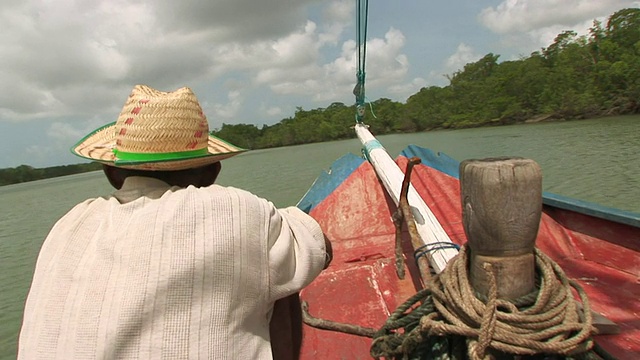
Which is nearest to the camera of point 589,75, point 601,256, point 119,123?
point 119,123

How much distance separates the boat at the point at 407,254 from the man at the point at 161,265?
0.80 meters

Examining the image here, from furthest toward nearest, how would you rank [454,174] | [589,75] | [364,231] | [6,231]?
[589,75] → [6,231] → [454,174] → [364,231]

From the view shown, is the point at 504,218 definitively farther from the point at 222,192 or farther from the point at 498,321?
the point at 222,192

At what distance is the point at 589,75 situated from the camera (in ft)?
124

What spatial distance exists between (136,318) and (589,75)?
45841mm

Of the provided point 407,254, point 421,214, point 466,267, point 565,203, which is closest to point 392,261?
point 407,254

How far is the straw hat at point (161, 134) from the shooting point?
1049mm

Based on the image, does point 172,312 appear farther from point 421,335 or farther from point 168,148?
point 421,335

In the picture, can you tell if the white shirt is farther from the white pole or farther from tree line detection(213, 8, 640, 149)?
tree line detection(213, 8, 640, 149)

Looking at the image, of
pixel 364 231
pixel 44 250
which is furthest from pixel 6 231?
pixel 44 250

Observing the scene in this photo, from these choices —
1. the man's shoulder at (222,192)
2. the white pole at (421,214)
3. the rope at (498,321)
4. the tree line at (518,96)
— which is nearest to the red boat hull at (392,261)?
the white pole at (421,214)

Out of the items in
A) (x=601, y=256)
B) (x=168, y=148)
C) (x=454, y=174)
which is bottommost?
(x=601, y=256)

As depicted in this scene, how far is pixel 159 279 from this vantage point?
2.81 feet

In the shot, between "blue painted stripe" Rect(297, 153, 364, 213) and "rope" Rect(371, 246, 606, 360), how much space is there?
2782mm
